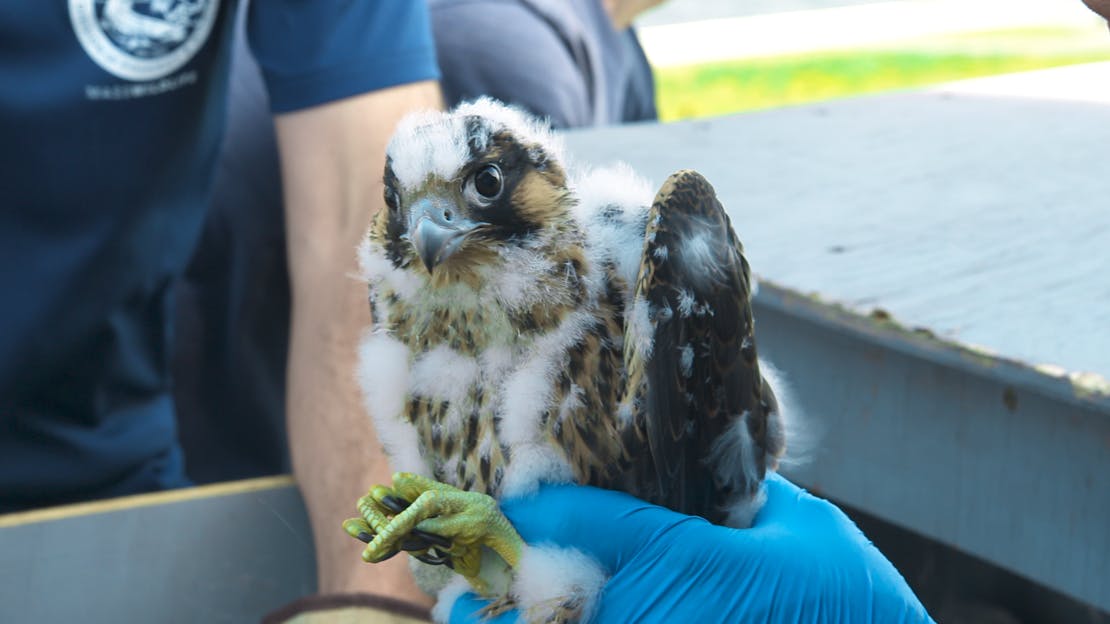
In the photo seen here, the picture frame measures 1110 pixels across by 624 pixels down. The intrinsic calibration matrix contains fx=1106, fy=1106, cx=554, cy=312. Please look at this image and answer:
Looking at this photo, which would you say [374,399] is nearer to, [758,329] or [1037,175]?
[758,329]

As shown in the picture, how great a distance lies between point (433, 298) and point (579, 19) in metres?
2.25

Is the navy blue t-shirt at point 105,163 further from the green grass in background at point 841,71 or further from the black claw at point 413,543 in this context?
the green grass in background at point 841,71

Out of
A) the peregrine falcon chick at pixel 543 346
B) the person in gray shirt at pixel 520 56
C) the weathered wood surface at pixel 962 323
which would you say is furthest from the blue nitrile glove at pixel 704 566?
the person in gray shirt at pixel 520 56

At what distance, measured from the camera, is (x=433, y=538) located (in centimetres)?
74

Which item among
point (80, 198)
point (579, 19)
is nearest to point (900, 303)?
point (80, 198)

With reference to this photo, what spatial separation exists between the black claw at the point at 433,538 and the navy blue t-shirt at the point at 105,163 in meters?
1.17

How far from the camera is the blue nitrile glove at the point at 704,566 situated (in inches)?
31.4

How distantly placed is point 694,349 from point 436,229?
Answer: 191mm

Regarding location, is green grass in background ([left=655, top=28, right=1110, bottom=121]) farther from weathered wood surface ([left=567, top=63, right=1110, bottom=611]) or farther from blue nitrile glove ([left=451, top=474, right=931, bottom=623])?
blue nitrile glove ([left=451, top=474, right=931, bottom=623])

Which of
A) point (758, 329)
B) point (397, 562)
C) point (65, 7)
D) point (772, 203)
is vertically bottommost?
point (397, 562)

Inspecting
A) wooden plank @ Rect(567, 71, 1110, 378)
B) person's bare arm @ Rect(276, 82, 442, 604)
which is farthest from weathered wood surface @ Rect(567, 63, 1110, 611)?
person's bare arm @ Rect(276, 82, 442, 604)

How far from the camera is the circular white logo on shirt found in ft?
5.57

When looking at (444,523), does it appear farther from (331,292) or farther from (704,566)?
(331,292)

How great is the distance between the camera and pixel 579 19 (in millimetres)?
2918
